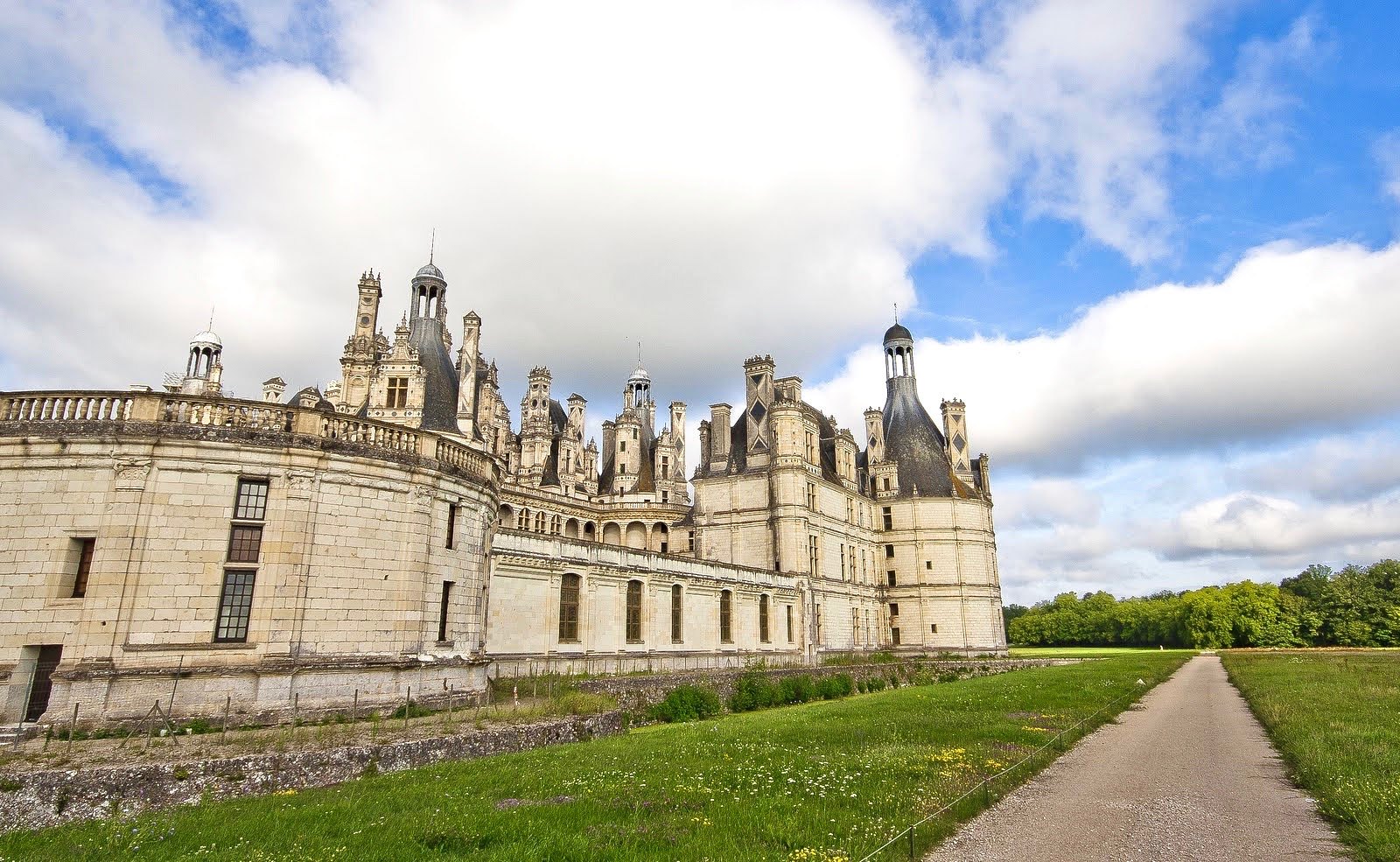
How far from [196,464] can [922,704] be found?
21994 mm

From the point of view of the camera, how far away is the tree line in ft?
257

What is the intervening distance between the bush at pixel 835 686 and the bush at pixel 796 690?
668 mm

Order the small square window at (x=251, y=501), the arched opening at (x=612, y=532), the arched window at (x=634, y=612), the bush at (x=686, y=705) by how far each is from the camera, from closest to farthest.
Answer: the small square window at (x=251, y=501) → the bush at (x=686, y=705) → the arched window at (x=634, y=612) → the arched opening at (x=612, y=532)

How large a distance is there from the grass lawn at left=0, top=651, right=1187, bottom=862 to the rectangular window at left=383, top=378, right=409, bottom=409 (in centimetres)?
3046

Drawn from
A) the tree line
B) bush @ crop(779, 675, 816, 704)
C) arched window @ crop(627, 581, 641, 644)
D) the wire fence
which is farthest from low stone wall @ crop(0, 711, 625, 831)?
the tree line

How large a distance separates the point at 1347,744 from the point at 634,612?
26251mm

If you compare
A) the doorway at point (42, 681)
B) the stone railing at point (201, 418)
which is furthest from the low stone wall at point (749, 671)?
the doorway at point (42, 681)

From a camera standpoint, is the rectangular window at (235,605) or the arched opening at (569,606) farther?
the arched opening at (569,606)

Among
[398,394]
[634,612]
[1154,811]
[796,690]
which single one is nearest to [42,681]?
[1154,811]

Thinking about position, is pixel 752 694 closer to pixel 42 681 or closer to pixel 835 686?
pixel 835 686

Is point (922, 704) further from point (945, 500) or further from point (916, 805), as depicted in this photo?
point (945, 500)

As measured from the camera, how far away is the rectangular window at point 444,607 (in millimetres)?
19672

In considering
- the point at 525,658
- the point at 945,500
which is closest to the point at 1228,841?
the point at 525,658

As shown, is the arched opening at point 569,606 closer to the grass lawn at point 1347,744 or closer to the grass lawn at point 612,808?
the grass lawn at point 612,808
